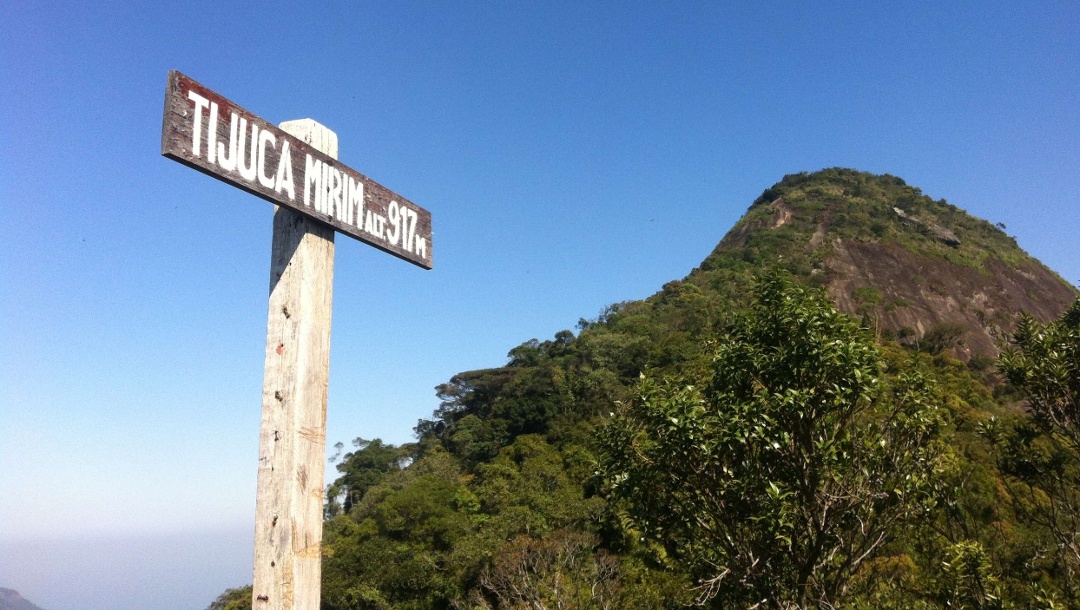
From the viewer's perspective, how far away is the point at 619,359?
44.3m

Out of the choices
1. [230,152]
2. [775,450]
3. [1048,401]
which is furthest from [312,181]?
[1048,401]

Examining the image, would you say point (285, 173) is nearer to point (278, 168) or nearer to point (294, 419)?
point (278, 168)

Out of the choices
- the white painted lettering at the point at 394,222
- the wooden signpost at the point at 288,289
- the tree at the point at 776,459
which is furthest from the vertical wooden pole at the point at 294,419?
the tree at the point at 776,459

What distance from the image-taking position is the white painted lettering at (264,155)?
2.37m

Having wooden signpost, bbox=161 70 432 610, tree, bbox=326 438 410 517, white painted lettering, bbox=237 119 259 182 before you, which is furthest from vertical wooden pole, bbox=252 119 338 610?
tree, bbox=326 438 410 517

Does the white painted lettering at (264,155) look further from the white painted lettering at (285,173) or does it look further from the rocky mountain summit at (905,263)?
the rocky mountain summit at (905,263)

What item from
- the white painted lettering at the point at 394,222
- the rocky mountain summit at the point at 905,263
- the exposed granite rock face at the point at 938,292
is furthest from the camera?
the rocky mountain summit at the point at 905,263

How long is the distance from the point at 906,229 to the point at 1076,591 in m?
60.1

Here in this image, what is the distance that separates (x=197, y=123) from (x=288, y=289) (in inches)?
23.0

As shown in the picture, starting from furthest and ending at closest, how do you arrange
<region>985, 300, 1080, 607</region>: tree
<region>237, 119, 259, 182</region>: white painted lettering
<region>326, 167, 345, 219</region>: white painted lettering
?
<region>985, 300, 1080, 607</region>: tree
<region>326, 167, 345, 219</region>: white painted lettering
<region>237, 119, 259, 182</region>: white painted lettering

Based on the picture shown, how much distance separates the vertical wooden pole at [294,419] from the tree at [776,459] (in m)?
2.76

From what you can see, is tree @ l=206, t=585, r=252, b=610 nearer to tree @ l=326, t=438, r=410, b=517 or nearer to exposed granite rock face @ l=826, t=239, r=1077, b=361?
tree @ l=326, t=438, r=410, b=517

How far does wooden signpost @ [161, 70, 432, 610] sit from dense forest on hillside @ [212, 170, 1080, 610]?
279 cm

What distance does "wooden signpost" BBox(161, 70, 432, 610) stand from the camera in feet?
7.22
